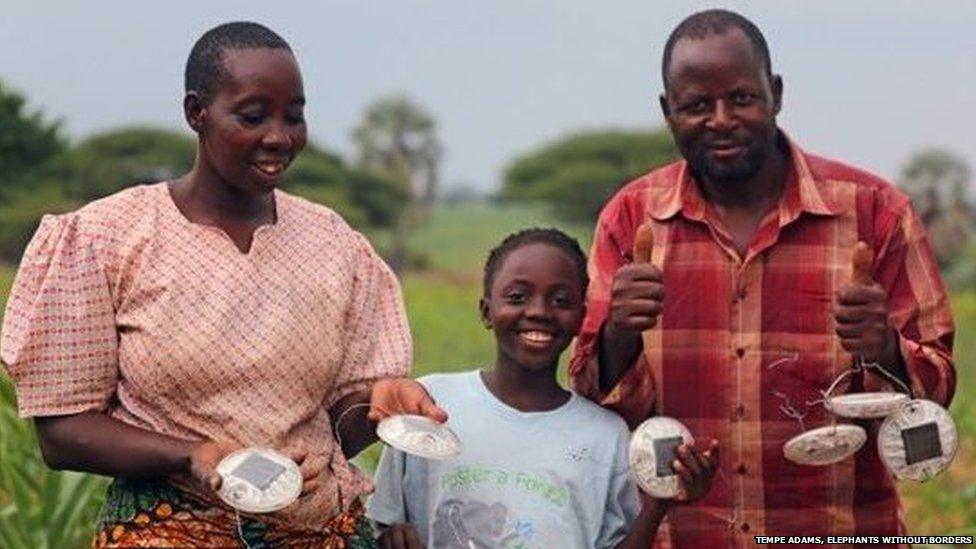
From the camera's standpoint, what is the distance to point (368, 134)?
3672cm

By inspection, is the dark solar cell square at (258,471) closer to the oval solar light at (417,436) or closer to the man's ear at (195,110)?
the oval solar light at (417,436)

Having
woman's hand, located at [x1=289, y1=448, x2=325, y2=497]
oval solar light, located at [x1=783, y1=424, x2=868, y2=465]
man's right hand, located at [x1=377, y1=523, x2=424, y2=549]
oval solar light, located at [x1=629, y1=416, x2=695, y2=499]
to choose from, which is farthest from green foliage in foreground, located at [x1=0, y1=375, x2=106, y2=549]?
oval solar light, located at [x1=783, y1=424, x2=868, y2=465]

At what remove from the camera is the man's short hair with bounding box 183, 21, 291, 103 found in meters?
2.86

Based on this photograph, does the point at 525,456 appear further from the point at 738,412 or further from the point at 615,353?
the point at 738,412

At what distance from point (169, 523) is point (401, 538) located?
1.49ft

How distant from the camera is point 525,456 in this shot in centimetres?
316

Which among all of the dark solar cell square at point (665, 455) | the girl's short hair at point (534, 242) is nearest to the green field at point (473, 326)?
the girl's short hair at point (534, 242)

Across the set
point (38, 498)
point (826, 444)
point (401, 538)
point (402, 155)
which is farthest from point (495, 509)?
point (402, 155)

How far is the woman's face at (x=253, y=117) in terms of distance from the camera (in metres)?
2.83

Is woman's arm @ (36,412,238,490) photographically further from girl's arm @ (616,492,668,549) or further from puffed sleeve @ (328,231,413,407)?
girl's arm @ (616,492,668,549)

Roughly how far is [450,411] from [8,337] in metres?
0.73

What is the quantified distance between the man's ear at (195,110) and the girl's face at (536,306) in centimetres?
58

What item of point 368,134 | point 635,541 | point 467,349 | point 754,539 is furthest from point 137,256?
point 368,134

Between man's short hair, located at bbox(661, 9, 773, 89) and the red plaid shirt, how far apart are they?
0.60 feet
